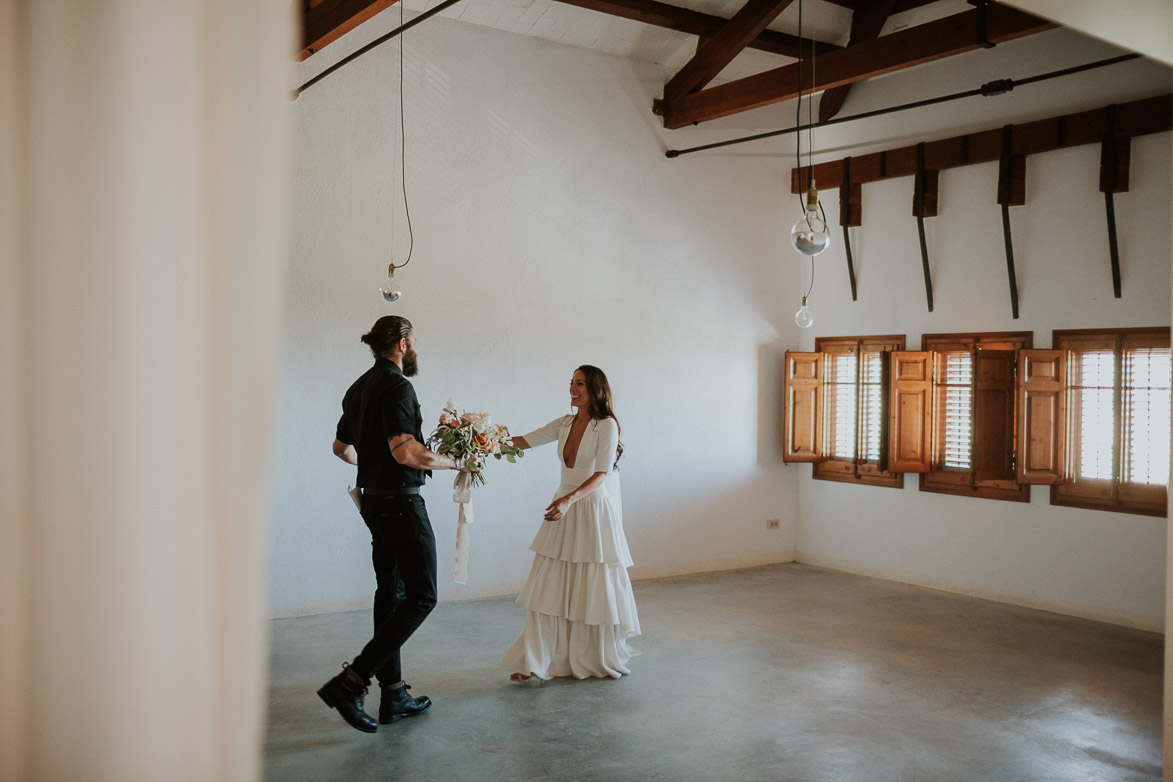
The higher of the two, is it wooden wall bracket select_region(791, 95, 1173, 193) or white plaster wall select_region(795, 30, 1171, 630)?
wooden wall bracket select_region(791, 95, 1173, 193)

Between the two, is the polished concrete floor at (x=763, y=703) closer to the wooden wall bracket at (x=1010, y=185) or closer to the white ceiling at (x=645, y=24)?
the wooden wall bracket at (x=1010, y=185)

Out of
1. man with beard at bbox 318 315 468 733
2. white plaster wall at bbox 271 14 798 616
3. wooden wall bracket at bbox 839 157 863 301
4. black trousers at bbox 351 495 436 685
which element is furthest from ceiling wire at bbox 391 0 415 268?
wooden wall bracket at bbox 839 157 863 301

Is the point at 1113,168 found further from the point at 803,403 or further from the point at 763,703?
the point at 763,703

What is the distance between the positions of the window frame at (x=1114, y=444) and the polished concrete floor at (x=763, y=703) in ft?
3.18

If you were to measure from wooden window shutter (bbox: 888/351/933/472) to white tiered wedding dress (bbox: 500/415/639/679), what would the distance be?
410cm

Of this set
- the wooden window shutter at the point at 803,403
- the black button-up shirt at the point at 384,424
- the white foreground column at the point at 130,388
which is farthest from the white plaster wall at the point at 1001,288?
the white foreground column at the point at 130,388

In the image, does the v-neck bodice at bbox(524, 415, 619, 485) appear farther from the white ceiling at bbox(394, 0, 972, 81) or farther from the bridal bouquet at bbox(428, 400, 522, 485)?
the white ceiling at bbox(394, 0, 972, 81)

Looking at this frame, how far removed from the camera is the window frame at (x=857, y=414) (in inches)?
342

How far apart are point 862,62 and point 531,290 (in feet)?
10.8

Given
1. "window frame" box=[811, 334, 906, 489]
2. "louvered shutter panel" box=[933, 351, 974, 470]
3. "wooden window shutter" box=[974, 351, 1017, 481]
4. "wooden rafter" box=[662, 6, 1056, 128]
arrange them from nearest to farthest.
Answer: "wooden rafter" box=[662, 6, 1056, 128] → "wooden window shutter" box=[974, 351, 1017, 481] → "louvered shutter panel" box=[933, 351, 974, 470] → "window frame" box=[811, 334, 906, 489]

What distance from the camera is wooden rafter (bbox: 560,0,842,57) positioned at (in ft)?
25.3

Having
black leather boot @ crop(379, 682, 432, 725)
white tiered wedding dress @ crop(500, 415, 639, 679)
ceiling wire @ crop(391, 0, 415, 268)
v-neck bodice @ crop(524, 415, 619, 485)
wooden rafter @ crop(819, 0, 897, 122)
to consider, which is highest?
wooden rafter @ crop(819, 0, 897, 122)

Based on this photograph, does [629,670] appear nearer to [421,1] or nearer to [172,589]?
[172,589]

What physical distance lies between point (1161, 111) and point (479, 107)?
209 inches
